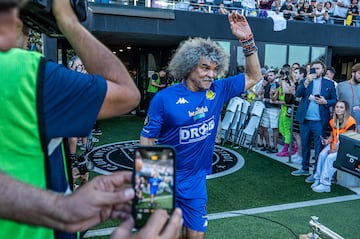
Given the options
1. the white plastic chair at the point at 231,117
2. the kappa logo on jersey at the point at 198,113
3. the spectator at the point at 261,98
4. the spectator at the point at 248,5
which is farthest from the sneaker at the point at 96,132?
the kappa logo on jersey at the point at 198,113

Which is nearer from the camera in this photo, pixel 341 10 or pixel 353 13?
pixel 341 10

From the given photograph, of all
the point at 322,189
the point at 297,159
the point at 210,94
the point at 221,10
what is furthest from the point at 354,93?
the point at 221,10

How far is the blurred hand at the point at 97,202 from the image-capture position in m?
0.81

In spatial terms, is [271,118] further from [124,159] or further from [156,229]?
[156,229]

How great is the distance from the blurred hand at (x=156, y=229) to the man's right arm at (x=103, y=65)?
1.29 ft

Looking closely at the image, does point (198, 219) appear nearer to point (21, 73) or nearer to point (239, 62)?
point (21, 73)

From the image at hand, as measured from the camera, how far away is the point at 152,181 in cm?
100

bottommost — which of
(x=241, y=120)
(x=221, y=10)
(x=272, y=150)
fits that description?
(x=272, y=150)

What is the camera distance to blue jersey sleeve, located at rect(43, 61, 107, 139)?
1.01 meters

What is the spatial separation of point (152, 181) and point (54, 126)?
1.08ft

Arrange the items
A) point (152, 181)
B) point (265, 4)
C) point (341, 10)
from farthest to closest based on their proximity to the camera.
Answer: point (341, 10)
point (265, 4)
point (152, 181)

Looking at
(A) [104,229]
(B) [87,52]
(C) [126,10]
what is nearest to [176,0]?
(C) [126,10]

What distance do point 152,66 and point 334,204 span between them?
11.2 metres

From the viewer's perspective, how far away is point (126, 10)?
11305 millimetres
